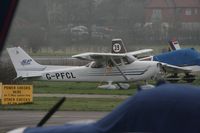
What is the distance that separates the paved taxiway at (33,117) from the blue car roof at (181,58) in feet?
61.4

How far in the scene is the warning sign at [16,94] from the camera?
2362 cm

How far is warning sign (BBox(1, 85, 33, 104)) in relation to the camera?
2362cm

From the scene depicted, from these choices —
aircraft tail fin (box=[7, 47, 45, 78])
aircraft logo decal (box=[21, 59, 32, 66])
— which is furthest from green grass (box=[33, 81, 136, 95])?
aircraft logo decal (box=[21, 59, 32, 66])

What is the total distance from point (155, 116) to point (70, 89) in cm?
2667

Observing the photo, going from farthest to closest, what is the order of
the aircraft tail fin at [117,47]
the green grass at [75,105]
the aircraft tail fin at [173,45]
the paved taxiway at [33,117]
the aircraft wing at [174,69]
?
the aircraft tail fin at [173,45], the aircraft tail fin at [117,47], the aircraft wing at [174,69], the green grass at [75,105], the paved taxiway at [33,117]

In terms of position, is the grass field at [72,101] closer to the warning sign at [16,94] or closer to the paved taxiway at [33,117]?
the warning sign at [16,94]

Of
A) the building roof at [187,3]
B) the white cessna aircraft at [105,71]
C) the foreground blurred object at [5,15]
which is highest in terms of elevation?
the foreground blurred object at [5,15]

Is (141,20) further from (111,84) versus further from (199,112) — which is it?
(199,112)

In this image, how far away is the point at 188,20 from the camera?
50.8 meters

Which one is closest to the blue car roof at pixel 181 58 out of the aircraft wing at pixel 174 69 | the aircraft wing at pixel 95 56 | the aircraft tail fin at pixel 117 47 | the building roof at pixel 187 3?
the aircraft wing at pixel 174 69

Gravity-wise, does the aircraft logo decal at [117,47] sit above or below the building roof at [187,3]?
below

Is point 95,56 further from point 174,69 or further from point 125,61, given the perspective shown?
point 174,69

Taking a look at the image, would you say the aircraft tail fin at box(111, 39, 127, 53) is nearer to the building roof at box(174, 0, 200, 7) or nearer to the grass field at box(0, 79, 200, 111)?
the grass field at box(0, 79, 200, 111)

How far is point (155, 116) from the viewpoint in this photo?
5715 millimetres
